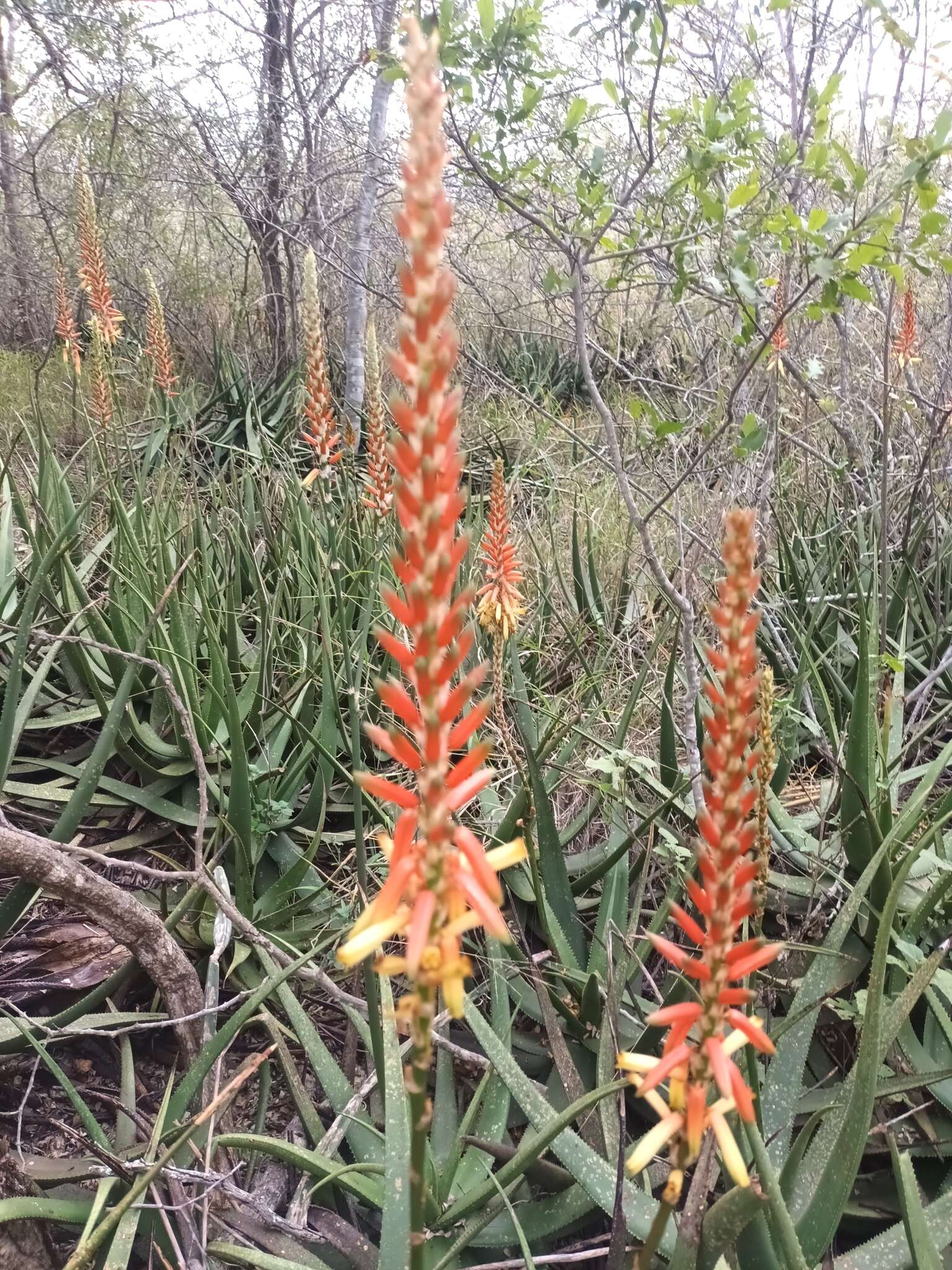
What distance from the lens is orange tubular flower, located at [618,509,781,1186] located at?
0.44m

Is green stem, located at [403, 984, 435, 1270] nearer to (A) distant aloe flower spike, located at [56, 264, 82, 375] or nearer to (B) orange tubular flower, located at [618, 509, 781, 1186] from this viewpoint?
(B) orange tubular flower, located at [618, 509, 781, 1186]

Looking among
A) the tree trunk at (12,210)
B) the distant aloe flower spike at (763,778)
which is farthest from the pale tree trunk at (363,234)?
the distant aloe flower spike at (763,778)

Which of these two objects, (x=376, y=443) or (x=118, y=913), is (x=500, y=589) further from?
(x=118, y=913)

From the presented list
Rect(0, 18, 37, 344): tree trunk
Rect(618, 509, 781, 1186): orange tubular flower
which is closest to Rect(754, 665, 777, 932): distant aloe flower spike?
Rect(618, 509, 781, 1186): orange tubular flower

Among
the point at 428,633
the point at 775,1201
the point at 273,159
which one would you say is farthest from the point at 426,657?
the point at 273,159

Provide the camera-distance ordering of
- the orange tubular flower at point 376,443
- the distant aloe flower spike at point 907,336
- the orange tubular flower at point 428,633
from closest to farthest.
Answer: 1. the orange tubular flower at point 428,633
2. the orange tubular flower at point 376,443
3. the distant aloe flower spike at point 907,336

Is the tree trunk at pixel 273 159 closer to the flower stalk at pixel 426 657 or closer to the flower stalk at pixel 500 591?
the flower stalk at pixel 500 591

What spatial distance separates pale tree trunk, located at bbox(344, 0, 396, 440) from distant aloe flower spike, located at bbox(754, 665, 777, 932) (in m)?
4.58

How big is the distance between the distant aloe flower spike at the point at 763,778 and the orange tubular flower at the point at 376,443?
6.29 ft

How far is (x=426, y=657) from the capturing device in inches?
14.9

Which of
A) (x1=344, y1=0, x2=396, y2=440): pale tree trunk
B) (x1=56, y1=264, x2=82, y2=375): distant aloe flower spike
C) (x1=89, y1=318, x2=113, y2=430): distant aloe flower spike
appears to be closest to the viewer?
(x1=89, y1=318, x2=113, y2=430): distant aloe flower spike

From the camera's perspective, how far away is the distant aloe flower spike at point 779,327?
2.54 meters

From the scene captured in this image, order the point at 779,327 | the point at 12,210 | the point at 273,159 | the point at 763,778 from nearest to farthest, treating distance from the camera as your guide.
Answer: the point at 763,778, the point at 779,327, the point at 273,159, the point at 12,210

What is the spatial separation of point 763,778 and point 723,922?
0.63 feet
